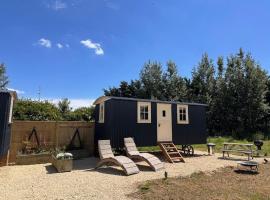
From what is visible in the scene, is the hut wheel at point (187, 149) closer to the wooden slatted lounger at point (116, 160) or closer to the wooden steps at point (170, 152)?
the wooden steps at point (170, 152)

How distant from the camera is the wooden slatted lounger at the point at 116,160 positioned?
796 cm

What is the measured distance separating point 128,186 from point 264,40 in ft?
52.1

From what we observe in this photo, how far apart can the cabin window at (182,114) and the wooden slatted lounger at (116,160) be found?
462 centimetres

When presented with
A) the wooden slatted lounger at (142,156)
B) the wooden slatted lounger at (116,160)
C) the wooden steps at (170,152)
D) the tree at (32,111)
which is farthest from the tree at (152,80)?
the wooden slatted lounger at (116,160)

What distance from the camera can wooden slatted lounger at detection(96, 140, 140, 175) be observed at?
26.1 feet

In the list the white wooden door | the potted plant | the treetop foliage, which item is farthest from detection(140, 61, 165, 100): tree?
the potted plant

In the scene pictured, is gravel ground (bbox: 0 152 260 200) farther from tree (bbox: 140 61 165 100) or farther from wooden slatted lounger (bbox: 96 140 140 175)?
tree (bbox: 140 61 165 100)

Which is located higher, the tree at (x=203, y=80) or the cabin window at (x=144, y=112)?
the tree at (x=203, y=80)

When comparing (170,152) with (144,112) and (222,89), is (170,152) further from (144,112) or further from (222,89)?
(222,89)

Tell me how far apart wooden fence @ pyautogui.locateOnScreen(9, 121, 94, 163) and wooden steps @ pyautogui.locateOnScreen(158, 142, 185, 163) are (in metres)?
3.88

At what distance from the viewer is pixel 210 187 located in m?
6.38

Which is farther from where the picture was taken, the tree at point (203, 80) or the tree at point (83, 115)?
the tree at point (203, 80)

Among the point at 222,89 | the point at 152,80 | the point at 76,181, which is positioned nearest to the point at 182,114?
the point at 76,181

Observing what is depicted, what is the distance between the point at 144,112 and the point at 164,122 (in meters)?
1.29
